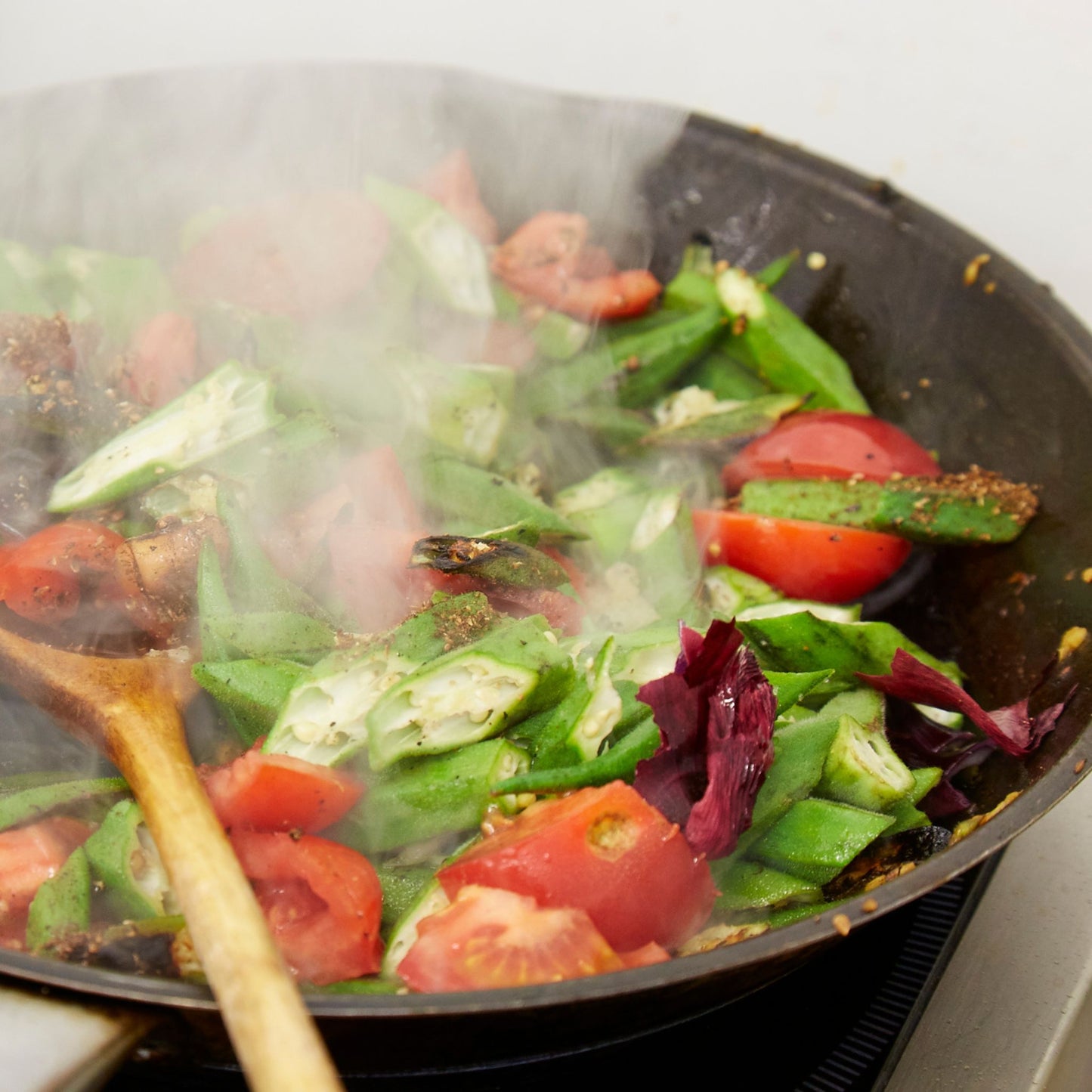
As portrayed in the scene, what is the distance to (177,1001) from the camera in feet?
4.19

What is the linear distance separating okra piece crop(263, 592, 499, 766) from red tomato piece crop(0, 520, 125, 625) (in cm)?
57

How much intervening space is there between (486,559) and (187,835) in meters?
0.78

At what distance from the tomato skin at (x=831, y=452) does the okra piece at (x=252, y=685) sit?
4.86 feet

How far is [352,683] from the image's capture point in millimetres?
1845

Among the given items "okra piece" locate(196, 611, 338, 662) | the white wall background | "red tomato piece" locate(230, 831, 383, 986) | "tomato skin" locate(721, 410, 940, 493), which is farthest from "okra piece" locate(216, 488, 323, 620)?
the white wall background

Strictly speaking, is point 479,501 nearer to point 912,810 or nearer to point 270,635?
point 270,635

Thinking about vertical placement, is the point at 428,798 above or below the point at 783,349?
below

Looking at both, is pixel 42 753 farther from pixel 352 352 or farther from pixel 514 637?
pixel 352 352

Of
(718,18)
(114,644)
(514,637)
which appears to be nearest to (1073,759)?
(514,637)

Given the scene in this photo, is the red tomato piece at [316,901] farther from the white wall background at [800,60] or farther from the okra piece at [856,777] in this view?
the white wall background at [800,60]

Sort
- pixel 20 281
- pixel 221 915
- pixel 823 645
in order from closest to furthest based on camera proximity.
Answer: pixel 221 915 → pixel 823 645 → pixel 20 281

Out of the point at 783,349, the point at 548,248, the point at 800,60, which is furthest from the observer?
the point at 800,60

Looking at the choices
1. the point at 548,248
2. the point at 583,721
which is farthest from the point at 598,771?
the point at 548,248

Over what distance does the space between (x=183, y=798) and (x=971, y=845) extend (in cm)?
125
